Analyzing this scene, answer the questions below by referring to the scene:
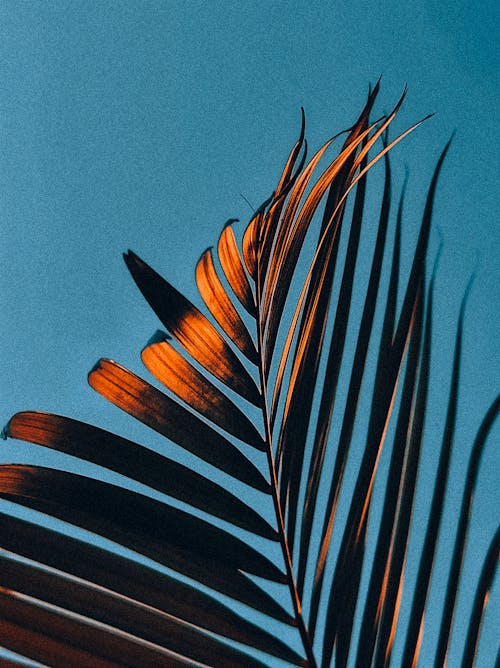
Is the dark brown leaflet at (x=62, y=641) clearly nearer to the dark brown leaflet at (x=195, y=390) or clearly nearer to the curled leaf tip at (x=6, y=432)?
the curled leaf tip at (x=6, y=432)

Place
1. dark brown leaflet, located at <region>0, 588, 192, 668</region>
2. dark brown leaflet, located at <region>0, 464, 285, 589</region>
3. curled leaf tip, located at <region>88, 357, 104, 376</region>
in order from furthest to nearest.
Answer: curled leaf tip, located at <region>88, 357, 104, 376</region>, dark brown leaflet, located at <region>0, 464, 285, 589</region>, dark brown leaflet, located at <region>0, 588, 192, 668</region>

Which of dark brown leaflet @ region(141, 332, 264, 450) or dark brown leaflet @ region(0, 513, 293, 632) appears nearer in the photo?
dark brown leaflet @ region(0, 513, 293, 632)

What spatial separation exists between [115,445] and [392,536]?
0.36 metres

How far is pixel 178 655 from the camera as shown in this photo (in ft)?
2.27

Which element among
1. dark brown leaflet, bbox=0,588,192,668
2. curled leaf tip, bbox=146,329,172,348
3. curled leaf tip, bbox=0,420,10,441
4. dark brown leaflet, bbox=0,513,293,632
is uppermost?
curled leaf tip, bbox=146,329,172,348

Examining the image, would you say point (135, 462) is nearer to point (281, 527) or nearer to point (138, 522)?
point (138, 522)

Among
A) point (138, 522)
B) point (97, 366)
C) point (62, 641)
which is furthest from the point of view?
point (97, 366)

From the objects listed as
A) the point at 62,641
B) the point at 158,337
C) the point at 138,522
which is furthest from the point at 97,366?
the point at 62,641

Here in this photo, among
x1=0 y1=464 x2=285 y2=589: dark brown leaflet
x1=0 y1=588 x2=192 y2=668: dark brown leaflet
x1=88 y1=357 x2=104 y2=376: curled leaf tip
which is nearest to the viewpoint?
x1=0 y1=588 x2=192 y2=668: dark brown leaflet

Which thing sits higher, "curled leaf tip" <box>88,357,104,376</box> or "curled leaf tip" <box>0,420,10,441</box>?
"curled leaf tip" <box>88,357,104,376</box>

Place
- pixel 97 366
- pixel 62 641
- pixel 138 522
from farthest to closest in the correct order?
pixel 97 366 < pixel 138 522 < pixel 62 641

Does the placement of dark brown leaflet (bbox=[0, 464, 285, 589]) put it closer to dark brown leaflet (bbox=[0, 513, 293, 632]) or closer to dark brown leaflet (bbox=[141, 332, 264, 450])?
dark brown leaflet (bbox=[0, 513, 293, 632])

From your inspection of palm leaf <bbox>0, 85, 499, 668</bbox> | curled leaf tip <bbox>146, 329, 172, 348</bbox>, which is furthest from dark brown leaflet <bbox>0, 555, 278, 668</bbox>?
curled leaf tip <bbox>146, 329, 172, 348</bbox>

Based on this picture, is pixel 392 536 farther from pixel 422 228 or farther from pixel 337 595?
pixel 422 228
